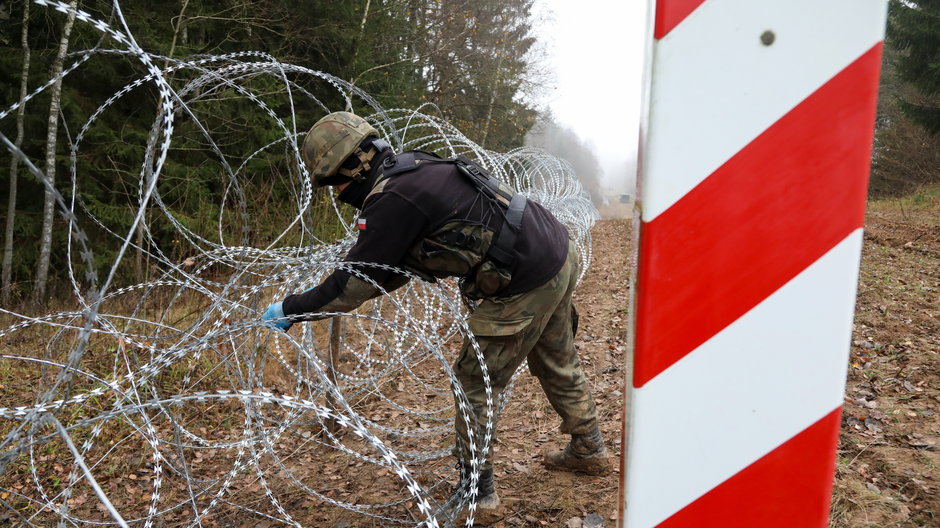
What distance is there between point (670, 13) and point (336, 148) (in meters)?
2.10

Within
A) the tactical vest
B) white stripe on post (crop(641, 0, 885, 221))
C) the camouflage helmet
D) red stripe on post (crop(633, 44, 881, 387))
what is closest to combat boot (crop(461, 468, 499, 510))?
the tactical vest

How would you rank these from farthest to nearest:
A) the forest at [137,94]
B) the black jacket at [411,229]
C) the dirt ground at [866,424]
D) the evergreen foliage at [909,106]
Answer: the evergreen foliage at [909,106] → the forest at [137,94] → the dirt ground at [866,424] → the black jacket at [411,229]

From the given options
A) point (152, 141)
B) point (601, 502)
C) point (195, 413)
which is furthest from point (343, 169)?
point (195, 413)

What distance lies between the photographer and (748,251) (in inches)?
34.5

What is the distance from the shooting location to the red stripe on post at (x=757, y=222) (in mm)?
834

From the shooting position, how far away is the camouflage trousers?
2785 mm

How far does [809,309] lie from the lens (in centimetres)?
87

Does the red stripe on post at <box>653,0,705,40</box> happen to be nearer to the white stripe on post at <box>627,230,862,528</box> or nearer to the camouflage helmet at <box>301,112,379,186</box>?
the white stripe on post at <box>627,230,862,528</box>

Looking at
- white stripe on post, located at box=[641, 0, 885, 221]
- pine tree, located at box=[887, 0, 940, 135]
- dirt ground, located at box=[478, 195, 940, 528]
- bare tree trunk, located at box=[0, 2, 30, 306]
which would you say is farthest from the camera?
pine tree, located at box=[887, 0, 940, 135]

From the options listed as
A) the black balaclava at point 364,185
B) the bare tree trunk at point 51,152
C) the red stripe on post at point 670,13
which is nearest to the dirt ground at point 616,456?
the black balaclava at point 364,185

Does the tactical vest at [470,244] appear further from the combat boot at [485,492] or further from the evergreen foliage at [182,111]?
the evergreen foliage at [182,111]

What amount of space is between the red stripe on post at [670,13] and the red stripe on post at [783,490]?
621 millimetres

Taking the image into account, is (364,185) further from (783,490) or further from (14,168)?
(14,168)

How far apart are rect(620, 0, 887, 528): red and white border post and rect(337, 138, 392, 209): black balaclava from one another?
2.03 metres
